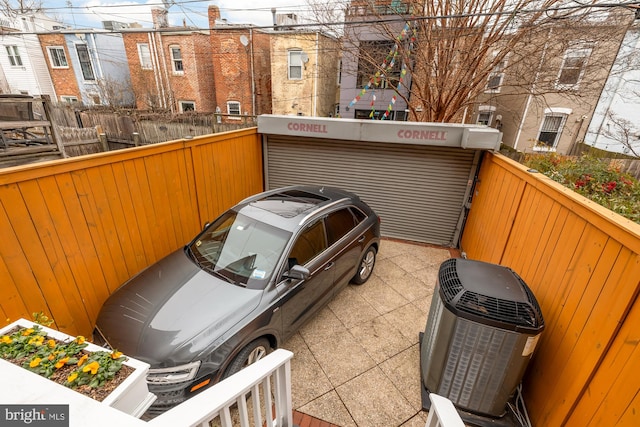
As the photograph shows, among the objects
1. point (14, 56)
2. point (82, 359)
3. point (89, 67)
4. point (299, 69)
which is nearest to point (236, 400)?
point (82, 359)

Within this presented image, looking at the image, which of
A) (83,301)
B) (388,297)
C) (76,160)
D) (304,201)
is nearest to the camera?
(76,160)

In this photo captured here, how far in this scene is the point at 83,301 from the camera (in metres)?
3.29

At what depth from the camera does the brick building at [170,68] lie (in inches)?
639

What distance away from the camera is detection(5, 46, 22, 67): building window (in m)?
18.5

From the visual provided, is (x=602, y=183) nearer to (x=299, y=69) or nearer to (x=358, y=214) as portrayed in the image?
(x=358, y=214)

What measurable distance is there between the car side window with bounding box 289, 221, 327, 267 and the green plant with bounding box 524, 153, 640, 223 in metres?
2.95

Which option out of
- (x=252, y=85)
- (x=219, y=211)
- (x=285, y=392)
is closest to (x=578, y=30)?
(x=219, y=211)

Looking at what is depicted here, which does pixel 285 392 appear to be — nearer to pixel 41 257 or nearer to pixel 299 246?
pixel 299 246

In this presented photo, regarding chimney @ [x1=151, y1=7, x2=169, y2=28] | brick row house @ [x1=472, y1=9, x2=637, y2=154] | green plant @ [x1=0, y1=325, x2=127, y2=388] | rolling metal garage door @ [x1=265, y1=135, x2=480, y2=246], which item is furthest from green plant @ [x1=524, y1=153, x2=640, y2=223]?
chimney @ [x1=151, y1=7, x2=169, y2=28]

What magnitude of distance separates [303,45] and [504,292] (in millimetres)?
15566

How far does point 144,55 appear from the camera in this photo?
17.1m

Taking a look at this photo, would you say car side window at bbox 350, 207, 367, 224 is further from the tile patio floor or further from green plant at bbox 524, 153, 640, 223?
green plant at bbox 524, 153, 640, 223

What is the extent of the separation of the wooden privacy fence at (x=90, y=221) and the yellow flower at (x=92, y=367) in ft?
6.35

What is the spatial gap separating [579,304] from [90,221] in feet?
16.6
